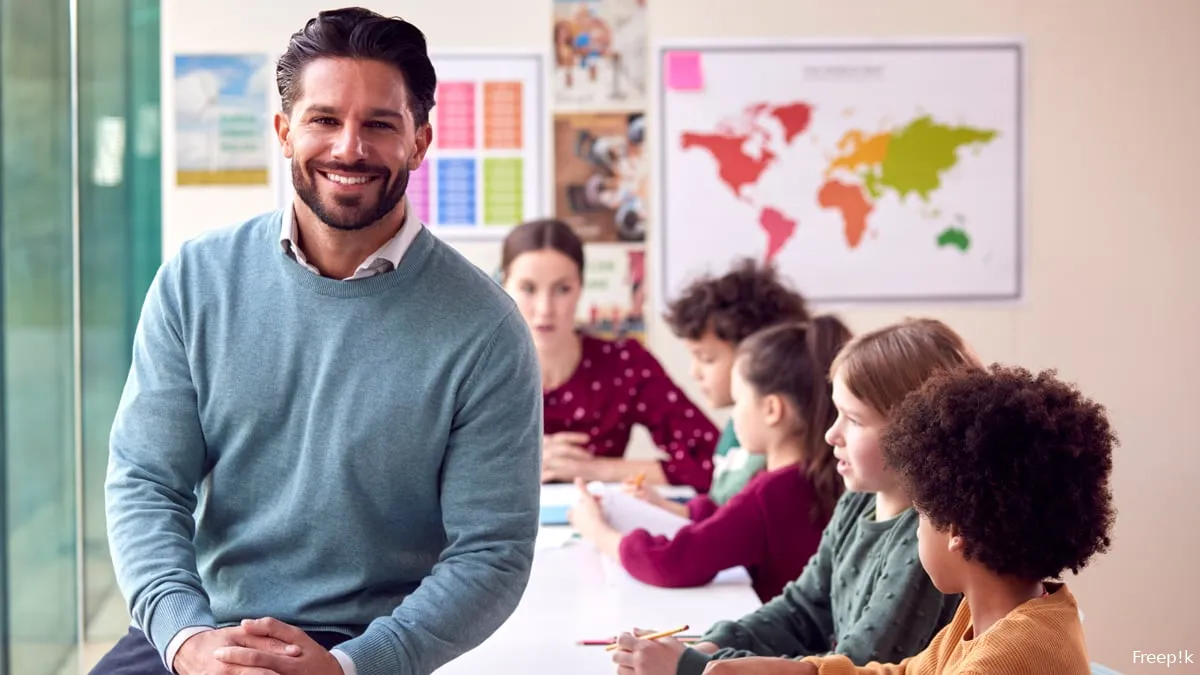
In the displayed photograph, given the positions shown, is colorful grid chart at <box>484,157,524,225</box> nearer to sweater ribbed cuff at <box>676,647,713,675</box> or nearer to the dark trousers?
the dark trousers

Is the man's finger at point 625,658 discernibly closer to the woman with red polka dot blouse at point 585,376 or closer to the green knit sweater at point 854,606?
the green knit sweater at point 854,606

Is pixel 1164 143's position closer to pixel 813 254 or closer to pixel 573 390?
pixel 813 254

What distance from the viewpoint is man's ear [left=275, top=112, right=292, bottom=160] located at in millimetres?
1767

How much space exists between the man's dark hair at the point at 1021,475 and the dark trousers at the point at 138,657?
2.56 feet

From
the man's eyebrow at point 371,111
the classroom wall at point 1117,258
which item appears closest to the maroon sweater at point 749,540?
the man's eyebrow at point 371,111

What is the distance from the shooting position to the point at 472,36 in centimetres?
423

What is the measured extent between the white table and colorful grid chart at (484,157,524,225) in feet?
6.23

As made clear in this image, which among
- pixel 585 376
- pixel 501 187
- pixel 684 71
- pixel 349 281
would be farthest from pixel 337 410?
pixel 684 71

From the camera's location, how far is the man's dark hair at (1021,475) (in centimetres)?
137

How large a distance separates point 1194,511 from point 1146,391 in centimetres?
42

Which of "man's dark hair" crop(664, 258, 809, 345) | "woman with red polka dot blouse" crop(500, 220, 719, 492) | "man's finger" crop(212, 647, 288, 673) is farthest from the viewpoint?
"woman with red polka dot blouse" crop(500, 220, 719, 492)

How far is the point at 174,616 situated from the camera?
64.8 inches

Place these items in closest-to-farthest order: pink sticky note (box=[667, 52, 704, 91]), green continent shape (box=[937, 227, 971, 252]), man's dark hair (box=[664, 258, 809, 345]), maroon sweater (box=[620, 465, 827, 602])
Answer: maroon sweater (box=[620, 465, 827, 602]), man's dark hair (box=[664, 258, 809, 345]), pink sticky note (box=[667, 52, 704, 91]), green continent shape (box=[937, 227, 971, 252])

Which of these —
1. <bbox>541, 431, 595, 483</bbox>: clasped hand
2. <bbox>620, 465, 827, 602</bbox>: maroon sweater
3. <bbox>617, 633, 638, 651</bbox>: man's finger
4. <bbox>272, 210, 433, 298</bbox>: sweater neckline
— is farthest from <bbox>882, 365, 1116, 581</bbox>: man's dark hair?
<bbox>541, 431, 595, 483</bbox>: clasped hand
